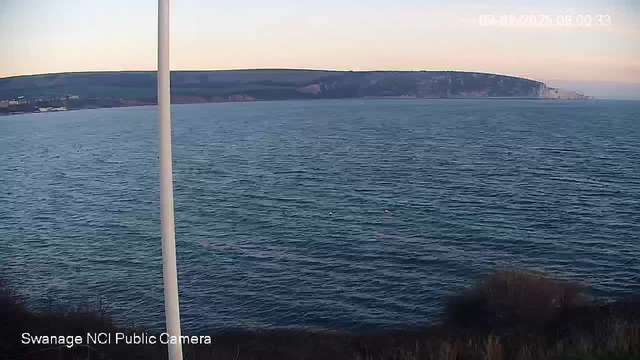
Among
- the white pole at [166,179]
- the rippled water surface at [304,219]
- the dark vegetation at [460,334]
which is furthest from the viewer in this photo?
the rippled water surface at [304,219]

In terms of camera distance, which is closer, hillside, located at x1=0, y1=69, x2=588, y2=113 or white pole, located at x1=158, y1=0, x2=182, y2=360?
white pole, located at x1=158, y1=0, x2=182, y2=360

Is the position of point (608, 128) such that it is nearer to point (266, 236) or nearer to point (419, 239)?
point (419, 239)

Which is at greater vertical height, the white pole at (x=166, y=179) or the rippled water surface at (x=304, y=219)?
the white pole at (x=166, y=179)

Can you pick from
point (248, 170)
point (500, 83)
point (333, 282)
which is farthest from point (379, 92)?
point (333, 282)

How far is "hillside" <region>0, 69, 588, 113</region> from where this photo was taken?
809 inches

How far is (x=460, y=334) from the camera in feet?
37.6

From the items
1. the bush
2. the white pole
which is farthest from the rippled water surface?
the white pole

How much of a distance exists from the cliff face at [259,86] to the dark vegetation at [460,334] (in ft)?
32.1

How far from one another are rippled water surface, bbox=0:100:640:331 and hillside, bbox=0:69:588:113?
3.69 metres

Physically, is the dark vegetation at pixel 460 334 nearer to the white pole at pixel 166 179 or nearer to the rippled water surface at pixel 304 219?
the rippled water surface at pixel 304 219

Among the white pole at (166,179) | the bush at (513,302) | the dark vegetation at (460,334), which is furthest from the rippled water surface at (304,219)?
the white pole at (166,179)

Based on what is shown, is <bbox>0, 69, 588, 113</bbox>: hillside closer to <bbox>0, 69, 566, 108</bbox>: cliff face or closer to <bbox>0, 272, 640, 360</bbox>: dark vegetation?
<bbox>0, 69, 566, 108</bbox>: cliff face

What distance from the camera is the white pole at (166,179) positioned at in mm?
4770

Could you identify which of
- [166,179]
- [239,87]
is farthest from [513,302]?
[239,87]
